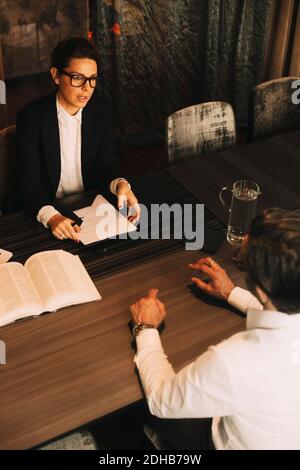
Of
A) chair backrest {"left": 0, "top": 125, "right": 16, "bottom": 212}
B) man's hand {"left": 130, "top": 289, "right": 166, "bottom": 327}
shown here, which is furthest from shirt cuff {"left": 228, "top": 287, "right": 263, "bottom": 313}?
chair backrest {"left": 0, "top": 125, "right": 16, "bottom": 212}

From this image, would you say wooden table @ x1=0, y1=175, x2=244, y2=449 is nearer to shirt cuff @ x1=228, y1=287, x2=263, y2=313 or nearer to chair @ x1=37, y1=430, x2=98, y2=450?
shirt cuff @ x1=228, y1=287, x2=263, y2=313

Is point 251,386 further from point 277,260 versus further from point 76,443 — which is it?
point 76,443

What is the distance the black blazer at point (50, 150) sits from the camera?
2113 millimetres

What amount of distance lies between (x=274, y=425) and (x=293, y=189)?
108 centimetres

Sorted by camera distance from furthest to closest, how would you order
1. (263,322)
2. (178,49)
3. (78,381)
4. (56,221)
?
(178,49), (56,221), (78,381), (263,322)

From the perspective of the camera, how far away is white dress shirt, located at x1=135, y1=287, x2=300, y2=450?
120 cm

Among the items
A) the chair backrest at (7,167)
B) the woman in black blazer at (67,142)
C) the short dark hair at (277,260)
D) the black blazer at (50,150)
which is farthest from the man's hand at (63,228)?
the short dark hair at (277,260)

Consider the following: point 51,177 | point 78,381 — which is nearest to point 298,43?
point 51,177

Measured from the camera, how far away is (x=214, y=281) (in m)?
1.70

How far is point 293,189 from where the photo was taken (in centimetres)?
214

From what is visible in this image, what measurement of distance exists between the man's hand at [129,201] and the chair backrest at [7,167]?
1.64ft

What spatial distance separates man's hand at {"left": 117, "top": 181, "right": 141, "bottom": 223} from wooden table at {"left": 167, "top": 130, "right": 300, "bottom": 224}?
237 millimetres

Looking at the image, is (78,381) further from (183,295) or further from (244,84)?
(244,84)

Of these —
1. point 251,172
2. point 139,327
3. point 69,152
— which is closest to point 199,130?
point 251,172
